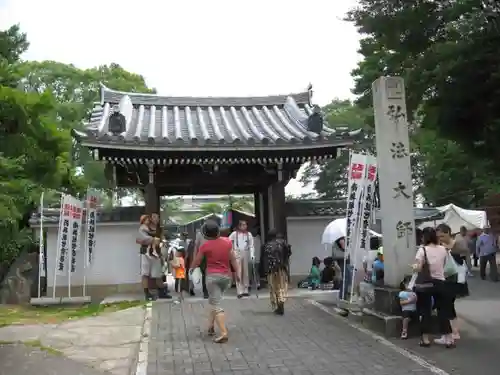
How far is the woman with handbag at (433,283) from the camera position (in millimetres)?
7621

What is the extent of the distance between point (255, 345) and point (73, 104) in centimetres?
2339

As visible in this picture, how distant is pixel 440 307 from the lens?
771 cm

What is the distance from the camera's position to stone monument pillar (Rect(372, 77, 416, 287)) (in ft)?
29.8

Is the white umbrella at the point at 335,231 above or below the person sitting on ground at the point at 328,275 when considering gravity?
above

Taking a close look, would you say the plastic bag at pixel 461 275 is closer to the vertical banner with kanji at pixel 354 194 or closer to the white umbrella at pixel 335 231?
the vertical banner with kanji at pixel 354 194

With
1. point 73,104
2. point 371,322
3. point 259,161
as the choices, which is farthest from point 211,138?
point 73,104

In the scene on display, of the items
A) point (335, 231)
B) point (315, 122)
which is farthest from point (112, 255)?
point (315, 122)

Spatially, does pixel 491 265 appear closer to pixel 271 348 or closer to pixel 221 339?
pixel 271 348

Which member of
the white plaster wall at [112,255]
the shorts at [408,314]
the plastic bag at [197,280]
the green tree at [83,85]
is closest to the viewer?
the shorts at [408,314]

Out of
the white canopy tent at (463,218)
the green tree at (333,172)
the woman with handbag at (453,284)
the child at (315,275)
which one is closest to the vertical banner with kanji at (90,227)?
the child at (315,275)

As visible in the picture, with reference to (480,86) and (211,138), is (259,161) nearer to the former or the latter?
(211,138)

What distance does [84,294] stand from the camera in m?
15.1

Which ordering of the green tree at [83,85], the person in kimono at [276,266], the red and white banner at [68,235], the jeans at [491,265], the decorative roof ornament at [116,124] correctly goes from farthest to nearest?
the green tree at [83,85], the jeans at [491,265], the red and white banner at [68,235], the decorative roof ornament at [116,124], the person in kimono at [276,266]

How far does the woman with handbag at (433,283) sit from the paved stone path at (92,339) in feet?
13.5
